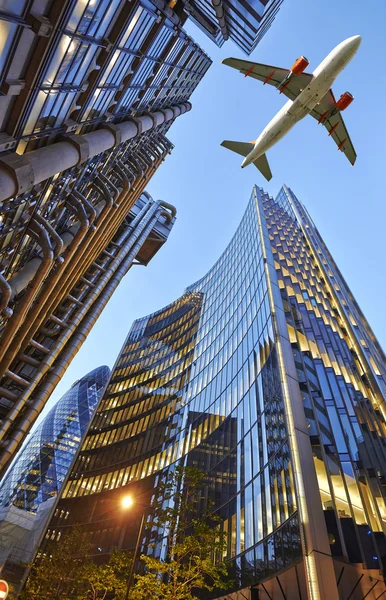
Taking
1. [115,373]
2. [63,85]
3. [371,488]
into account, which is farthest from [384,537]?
[115,373]

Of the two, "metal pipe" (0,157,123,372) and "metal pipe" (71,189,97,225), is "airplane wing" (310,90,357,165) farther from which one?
"metal pipe" (71,189,97,225)

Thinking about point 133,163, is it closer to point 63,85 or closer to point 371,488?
point 63,85

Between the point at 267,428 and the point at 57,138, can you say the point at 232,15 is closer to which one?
the point at 57,138

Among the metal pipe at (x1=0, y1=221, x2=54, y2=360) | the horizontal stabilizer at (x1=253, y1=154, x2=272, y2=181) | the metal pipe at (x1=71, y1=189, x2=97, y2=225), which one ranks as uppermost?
the horizontal stabilizer at (x1=253, y1=154, x2=272, y2=181)

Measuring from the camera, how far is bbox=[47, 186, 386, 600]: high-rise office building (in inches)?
681

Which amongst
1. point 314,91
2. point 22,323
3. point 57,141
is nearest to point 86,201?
point 57,141

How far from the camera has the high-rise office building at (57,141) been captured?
9.95m

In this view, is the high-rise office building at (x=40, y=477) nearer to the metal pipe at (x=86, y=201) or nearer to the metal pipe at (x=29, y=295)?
the metal pipe at (x=29, y=295)

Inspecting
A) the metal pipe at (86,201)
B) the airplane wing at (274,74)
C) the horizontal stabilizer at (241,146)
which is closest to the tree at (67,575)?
the metal pipe at (86,201)

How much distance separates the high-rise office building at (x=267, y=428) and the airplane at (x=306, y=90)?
39.4ft

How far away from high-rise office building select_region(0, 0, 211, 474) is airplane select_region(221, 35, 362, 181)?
8.08m

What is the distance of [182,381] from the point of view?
5038cm

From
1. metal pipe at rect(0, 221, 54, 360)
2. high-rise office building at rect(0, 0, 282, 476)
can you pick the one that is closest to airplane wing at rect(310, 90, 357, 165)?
high-rise office building at rect(0, 0, 282, 476)

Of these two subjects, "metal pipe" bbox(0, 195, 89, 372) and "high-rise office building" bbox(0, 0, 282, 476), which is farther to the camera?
"metal pipe" bbox(0, 195, 89, 372)
